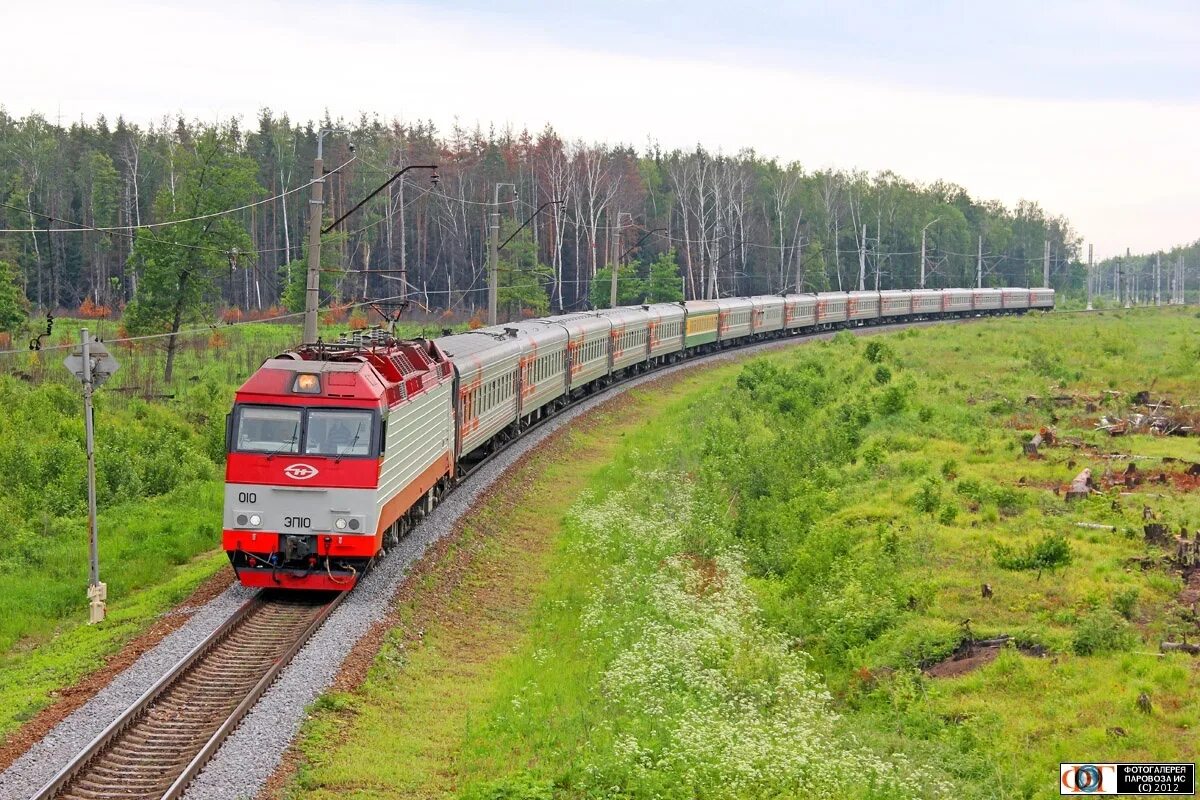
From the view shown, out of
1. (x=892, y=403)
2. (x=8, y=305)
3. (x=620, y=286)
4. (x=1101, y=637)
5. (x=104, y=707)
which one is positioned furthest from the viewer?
(x=620, y=286)

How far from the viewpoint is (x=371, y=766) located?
1250 centimetres

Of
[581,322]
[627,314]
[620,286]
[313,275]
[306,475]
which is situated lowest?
[306,475]

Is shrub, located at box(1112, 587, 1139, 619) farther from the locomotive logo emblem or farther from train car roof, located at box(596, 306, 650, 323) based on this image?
train car roof, located at box(596, 306, 650, 323)

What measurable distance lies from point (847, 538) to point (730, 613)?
147 inches

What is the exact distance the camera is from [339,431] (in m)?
18.1

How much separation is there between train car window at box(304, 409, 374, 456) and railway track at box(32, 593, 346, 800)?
211cm

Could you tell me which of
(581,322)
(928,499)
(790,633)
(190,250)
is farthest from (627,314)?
(790,633)

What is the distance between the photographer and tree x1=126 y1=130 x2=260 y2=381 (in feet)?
158

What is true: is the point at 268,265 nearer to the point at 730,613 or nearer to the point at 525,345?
the point at 525,345

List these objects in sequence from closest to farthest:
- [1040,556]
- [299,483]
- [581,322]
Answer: [1040,556]
[299,483]
[581,322]

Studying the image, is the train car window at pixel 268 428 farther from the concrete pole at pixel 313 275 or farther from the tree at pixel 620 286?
the tree at pixel 620 286

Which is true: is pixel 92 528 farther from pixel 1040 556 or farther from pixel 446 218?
pixel 446 218

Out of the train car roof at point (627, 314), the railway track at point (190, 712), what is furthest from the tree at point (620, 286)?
the railway track at point (190, 712)

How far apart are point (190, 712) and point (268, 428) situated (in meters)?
5.19
